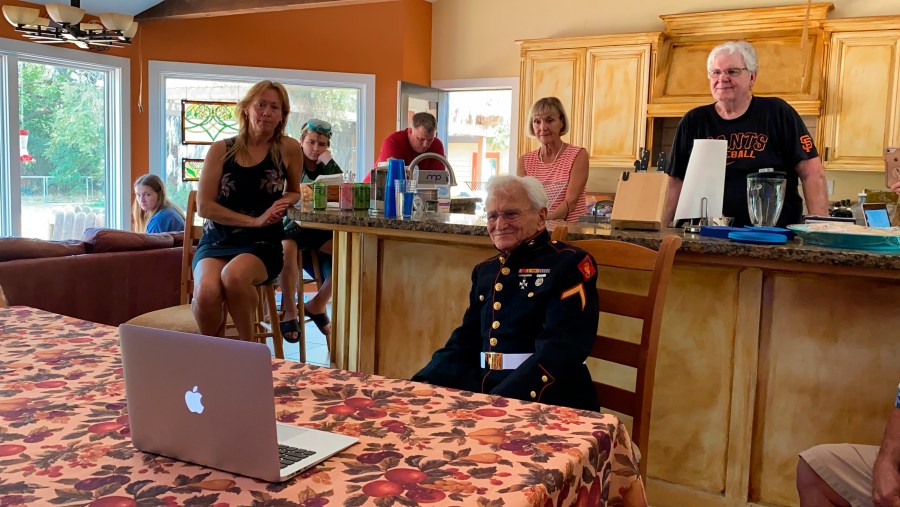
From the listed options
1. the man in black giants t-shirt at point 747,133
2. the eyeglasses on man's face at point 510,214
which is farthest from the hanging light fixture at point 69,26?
the eyeglasses on man's face at point 510,214

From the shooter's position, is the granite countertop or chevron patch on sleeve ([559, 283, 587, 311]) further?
the granite countertop

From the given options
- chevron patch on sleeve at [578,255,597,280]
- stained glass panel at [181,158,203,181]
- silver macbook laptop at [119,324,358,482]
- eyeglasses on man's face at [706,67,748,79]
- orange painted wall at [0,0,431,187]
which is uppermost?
orange painted wall at [0,0,431,187]

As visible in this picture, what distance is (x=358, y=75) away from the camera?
6871mm

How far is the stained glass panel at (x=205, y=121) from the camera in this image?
22.1ft

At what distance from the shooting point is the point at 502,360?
1925mm

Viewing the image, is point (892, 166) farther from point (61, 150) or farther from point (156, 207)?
point (61, 150)

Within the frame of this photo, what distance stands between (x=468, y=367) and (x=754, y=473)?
101 cm

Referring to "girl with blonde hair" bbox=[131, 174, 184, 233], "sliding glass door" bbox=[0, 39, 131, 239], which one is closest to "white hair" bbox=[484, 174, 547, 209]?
"girl with blonde hair" bbox=[131, 174, 184, 233]

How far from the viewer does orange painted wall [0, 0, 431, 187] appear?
6551 millimetres

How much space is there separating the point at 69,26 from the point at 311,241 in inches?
81.3

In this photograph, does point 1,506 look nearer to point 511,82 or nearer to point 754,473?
point 754,473

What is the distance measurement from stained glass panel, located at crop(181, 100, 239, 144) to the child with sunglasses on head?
2.49 metres

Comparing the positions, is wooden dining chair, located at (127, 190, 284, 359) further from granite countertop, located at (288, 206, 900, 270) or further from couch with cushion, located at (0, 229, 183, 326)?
granite countertop, located at (288, 206, 900, 270)

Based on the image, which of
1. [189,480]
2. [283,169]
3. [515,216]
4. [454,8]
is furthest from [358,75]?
[189,480]
